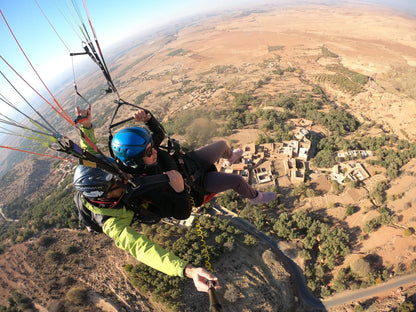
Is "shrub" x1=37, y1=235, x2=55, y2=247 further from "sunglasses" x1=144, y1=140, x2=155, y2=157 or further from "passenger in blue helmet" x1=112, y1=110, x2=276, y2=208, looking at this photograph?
"sunglasses" x1=144, y1=140, x2=155, y2=157

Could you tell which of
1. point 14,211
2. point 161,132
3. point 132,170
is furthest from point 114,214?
point 14,211

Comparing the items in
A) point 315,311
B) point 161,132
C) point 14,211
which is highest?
point 161,132

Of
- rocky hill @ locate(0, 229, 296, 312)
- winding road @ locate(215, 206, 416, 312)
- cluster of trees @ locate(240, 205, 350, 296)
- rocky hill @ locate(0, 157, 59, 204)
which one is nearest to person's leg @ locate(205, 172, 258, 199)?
rocky hill @ locate(0, 229, 296, 312)

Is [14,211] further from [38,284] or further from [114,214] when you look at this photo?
[114,214]

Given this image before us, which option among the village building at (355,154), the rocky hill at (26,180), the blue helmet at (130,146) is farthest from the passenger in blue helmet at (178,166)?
the rocky hill at (26,180)

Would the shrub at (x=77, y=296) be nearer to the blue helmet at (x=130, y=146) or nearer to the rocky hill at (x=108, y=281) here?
the rocky hill at (x=108, y=281)

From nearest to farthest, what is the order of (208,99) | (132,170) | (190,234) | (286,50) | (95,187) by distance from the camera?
(95,187) < (132,170) < (190,234) < (208,99) < (286,50)
